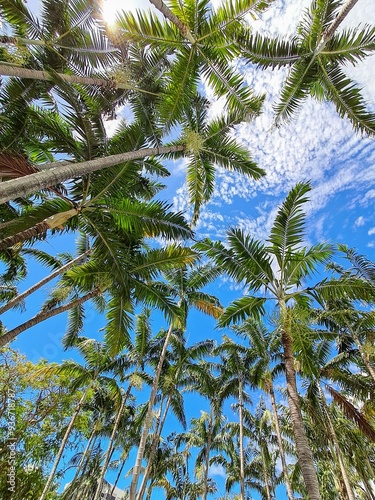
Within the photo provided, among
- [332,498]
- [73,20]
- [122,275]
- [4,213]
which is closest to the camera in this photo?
[73,20]

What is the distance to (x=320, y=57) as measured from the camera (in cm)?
696

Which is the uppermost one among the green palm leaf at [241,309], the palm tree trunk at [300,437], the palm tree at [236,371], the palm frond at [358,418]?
the palm tree at [236,371]

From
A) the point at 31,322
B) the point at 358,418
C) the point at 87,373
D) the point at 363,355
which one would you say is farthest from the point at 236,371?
the point at 31,322

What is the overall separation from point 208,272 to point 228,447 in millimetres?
22493

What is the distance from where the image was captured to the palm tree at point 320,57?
6.47 meters

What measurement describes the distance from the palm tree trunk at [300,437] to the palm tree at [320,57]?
563 cm

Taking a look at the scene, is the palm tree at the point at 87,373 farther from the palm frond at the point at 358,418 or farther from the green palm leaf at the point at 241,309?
the palm frond at the point at 358,418

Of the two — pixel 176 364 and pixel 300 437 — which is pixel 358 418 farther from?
pixel 176 364

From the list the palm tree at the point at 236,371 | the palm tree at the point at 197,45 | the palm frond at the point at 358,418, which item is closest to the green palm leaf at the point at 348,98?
the palm tree at the point at 197,45

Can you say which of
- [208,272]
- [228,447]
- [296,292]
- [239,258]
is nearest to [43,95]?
[239,258]

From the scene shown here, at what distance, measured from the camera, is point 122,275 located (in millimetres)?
7859

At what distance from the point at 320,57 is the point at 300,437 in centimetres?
839

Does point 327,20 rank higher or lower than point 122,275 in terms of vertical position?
higher

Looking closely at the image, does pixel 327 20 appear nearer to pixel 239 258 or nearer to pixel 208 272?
pixel 239 258
